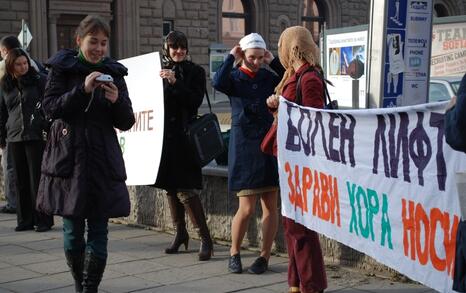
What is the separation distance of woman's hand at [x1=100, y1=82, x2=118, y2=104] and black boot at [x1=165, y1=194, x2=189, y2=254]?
77.3 inches

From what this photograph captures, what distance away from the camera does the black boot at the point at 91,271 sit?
4656 mm

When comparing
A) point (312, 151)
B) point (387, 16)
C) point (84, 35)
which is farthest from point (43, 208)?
point (387, 16)

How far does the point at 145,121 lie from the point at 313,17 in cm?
3582

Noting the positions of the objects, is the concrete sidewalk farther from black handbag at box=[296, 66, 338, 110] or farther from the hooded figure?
black handbag at box=[296, 66, 338, 110]

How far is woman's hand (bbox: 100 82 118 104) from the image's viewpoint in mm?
4543

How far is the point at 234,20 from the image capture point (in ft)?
123

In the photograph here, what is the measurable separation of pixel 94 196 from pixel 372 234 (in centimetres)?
157

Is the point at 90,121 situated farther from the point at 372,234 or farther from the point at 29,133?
the point at 29,133

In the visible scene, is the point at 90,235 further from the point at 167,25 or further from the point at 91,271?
the point at 167,25

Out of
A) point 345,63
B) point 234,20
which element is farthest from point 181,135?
point 234,20

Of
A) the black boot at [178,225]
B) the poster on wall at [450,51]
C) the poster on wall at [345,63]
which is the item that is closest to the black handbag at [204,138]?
the black boot at [178,225]

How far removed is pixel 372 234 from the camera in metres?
4.36

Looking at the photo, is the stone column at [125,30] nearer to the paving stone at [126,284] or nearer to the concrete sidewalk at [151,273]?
the concrete sidewalk at [151,273]

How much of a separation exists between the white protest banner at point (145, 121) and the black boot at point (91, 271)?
5.33ft
